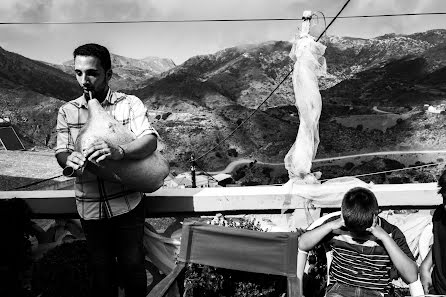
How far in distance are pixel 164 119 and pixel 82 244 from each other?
7425 centimetres

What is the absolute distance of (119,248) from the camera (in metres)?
1.84

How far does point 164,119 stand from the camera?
248 feet

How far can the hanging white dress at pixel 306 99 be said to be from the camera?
295 cm

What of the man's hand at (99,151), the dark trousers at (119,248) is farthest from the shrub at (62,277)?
the man's hand at (99,151)

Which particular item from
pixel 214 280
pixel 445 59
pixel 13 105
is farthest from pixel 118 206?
pixel 445 59

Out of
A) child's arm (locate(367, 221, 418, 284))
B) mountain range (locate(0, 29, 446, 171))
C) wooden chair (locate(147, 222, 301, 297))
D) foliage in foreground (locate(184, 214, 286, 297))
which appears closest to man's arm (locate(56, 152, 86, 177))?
wooden chair (locate(147, 222, 301, 297))

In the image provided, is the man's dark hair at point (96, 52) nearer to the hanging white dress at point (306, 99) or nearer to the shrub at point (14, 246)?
the shrub at point (14, 246)

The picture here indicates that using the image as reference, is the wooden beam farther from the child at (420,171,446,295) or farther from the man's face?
the man's face

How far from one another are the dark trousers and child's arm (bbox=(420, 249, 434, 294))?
1.26 metres

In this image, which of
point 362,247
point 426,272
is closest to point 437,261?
point 426,272

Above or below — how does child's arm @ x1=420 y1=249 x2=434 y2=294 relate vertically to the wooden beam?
below

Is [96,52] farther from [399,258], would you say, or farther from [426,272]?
[426,272]

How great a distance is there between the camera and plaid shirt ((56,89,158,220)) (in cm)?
175

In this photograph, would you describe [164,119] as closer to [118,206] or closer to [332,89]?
[332,89]
